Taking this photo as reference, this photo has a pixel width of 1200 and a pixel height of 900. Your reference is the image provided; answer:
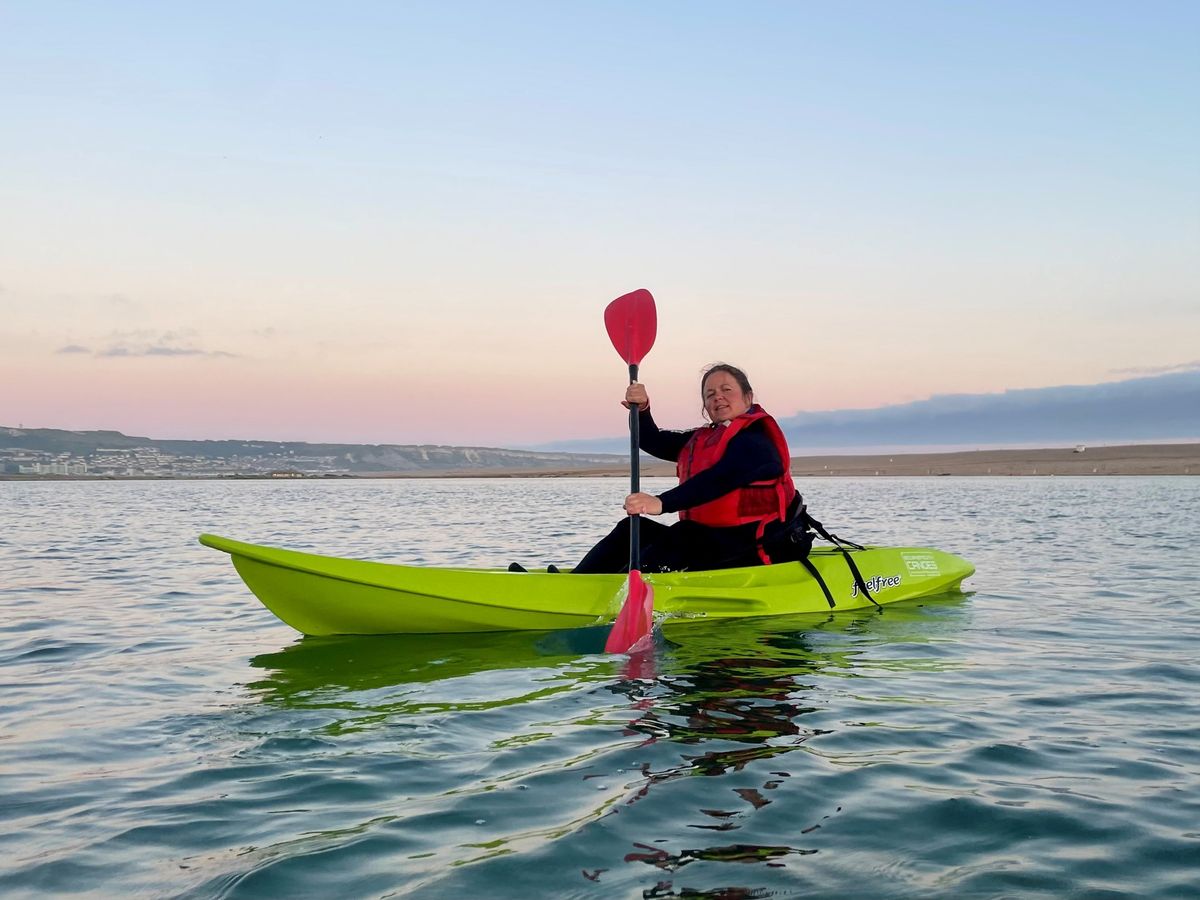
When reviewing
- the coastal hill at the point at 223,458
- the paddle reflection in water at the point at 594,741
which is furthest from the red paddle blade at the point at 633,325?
the coastal hill at the point at 223,458

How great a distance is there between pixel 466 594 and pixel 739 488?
196cm

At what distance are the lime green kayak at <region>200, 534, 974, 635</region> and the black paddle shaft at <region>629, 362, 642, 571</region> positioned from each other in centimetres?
24

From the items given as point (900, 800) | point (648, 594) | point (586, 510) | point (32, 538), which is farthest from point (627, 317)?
point (586, 510)

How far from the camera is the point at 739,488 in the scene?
646cm

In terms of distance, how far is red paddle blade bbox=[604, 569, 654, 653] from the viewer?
5.87 metres

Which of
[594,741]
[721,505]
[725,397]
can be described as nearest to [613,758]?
[594,741]

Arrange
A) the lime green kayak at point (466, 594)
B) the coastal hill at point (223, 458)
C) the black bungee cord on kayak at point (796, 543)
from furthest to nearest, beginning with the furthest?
the coastal hill at point (223, 458) → the black bungee cord on kayak at point (796, 543) → the lime green kayak at point (466, 594)

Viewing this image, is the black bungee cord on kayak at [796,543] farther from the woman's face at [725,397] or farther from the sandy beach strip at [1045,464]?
the sandy beach strip at [1045,464]

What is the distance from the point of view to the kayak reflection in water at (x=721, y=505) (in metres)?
6.48

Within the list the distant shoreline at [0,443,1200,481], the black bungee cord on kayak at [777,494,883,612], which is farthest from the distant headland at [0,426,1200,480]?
the black bungee cord on kayak at [777,494,883,612]

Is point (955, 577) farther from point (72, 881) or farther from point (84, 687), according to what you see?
point (72, 881)

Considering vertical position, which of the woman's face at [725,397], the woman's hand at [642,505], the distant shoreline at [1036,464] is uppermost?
the woman's face at [725,397]

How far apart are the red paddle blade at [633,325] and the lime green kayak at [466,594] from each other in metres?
1.85

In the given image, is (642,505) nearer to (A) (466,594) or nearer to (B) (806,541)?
(A) (466,594)
